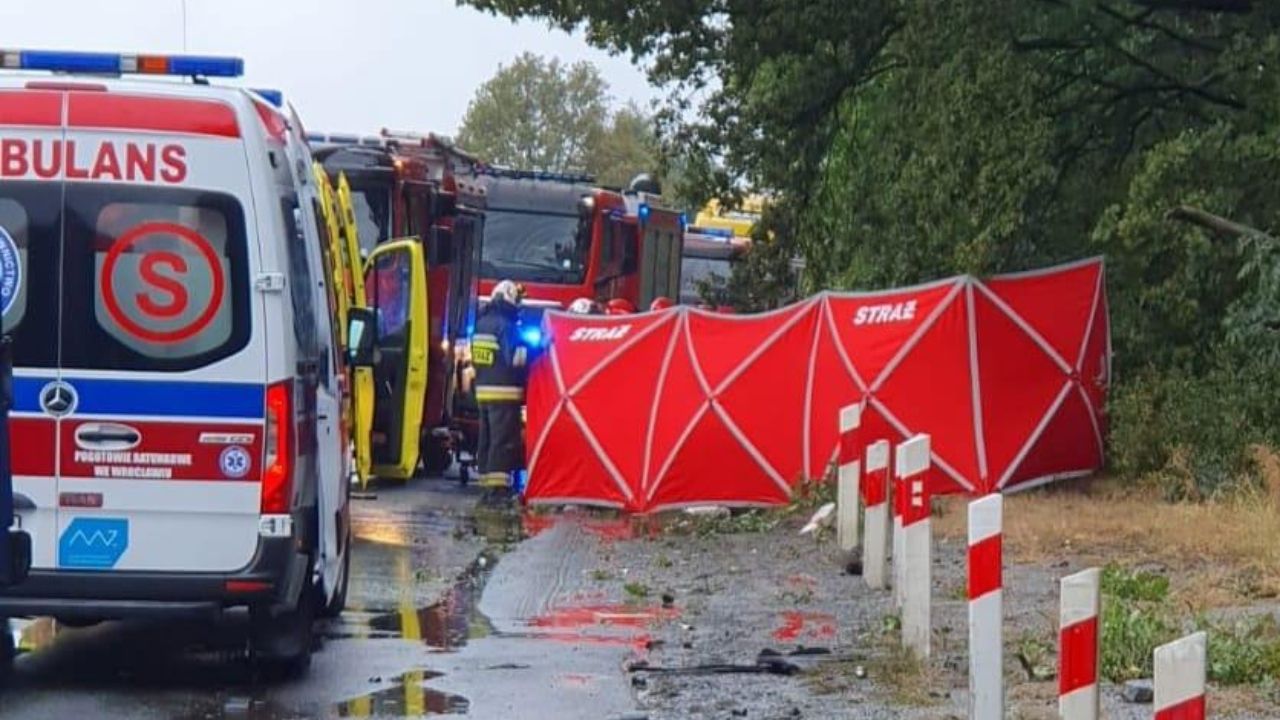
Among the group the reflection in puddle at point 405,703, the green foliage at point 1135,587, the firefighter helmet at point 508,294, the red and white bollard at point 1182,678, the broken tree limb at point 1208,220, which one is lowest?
the reflection in puddle at point 405,703

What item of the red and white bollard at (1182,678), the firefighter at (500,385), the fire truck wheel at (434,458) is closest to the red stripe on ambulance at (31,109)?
the red and white bollard at (1182,678)

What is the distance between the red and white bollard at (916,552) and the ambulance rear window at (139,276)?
3.15m

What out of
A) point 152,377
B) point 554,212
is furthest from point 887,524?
point 554,212

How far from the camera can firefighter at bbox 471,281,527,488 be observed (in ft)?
67.1

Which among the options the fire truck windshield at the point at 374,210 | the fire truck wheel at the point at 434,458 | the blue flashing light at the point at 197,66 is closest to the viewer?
the blue flashing light at the point at 197,66

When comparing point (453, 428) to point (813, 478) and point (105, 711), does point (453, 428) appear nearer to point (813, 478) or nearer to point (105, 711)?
point (813, 478)

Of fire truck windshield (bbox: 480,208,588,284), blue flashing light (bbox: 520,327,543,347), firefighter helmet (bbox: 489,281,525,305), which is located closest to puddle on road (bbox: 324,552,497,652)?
blue flashing light (bbox: 520,327,543,347)

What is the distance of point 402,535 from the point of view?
56.3 ft

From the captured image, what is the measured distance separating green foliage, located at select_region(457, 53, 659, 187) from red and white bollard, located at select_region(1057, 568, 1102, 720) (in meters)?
95.3

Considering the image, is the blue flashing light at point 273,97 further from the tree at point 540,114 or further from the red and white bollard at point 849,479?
the tree at point 540,114

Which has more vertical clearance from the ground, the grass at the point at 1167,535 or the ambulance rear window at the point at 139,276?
the ambulance rear window at the point at 139,276

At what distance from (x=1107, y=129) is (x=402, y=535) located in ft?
27.0

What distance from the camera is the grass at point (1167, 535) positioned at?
12281 mm

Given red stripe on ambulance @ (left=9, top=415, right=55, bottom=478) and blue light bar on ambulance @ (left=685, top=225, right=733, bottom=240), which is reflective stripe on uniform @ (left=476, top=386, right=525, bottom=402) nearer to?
red stripe on ambulance @ (left=9, top=415, right=55, bottom=478)
